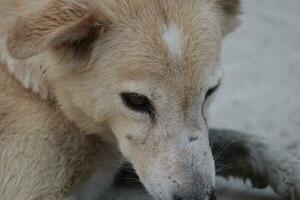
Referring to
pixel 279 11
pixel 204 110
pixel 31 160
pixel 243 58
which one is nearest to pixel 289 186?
pixel 204 110

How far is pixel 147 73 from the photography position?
11.9 ft

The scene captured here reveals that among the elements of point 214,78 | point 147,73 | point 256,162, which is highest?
point 147,73

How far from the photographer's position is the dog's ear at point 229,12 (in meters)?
4.09

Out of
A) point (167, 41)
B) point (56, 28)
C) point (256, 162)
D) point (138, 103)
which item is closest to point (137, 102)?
point (138, 103)

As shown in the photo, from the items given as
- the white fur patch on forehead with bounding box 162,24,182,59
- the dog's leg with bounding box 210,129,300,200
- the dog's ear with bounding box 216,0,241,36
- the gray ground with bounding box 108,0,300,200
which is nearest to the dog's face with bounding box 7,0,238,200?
the white fur patch on forehead with bounding box 162,24,182,59

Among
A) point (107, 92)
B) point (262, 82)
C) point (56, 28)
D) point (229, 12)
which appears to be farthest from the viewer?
point (262, 82)

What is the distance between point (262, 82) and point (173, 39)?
7.68 feet

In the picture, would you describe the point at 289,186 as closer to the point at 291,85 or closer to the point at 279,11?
the point at 291,85

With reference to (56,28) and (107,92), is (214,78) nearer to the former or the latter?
(107,92)

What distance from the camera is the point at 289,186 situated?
4258mm

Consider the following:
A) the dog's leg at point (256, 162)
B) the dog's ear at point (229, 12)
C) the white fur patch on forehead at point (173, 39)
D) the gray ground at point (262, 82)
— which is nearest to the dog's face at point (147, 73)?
the white fur patch on forehead at point (173, 39)

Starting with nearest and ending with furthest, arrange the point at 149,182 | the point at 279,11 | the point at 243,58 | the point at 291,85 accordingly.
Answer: the point at 149,182 → the point at 291,85 → the point at 243,58 → the point at 279,11

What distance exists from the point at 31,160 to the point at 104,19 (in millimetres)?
773

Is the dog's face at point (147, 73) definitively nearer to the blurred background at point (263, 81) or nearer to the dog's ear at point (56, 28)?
the dog's ear at point (56, 28)
